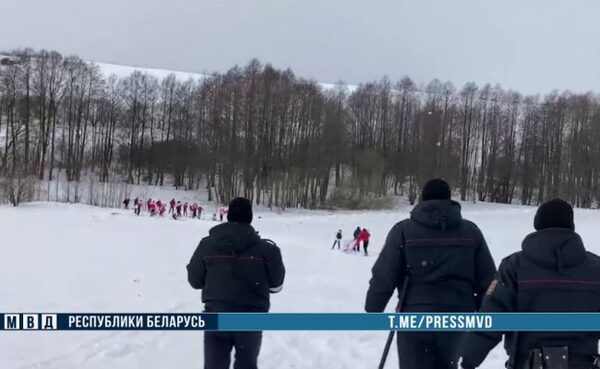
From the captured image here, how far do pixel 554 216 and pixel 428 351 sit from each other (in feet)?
3.96

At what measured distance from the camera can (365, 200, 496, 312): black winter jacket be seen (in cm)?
389

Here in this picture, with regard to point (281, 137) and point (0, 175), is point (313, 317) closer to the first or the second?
point (0, 175)

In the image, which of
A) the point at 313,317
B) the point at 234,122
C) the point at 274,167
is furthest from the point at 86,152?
the point at 313,317

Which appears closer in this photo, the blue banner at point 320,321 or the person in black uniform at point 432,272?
the blue banner at point 320,321

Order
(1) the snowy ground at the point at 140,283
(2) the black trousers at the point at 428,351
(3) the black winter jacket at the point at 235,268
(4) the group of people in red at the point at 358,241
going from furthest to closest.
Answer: (4) the group of people in red at the point at 358,241
(1) the snowy ground at the point at 140,283
(3) the black winter jacket at the point at 235,268
(2) the black trousers at the point at 428,351

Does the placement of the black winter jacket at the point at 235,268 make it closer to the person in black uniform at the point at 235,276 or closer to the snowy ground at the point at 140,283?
the person in black uniform at the point at 235,276

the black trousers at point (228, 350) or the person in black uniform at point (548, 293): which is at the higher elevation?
the person in black uniform at point (548, 293)

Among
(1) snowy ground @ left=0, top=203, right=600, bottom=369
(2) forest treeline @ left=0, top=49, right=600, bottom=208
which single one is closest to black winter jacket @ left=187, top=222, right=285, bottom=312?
(1) snowy ground @ left=0, top=203, right=600, bottom=369

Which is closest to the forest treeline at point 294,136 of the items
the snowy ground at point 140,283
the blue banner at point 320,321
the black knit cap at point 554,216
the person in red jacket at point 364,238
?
the snowy ground at point 140,283

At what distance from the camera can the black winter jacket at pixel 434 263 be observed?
12.8 ft

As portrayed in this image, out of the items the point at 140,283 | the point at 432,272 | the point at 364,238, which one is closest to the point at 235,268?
the point at 432,272

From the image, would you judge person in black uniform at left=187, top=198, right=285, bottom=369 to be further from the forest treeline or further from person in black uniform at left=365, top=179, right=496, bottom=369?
the forest treeline

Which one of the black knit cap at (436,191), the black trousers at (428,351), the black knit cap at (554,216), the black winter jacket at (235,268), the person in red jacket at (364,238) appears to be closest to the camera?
the black knit cap at (554,216)

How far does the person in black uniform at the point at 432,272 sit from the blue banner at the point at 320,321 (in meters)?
0.08
